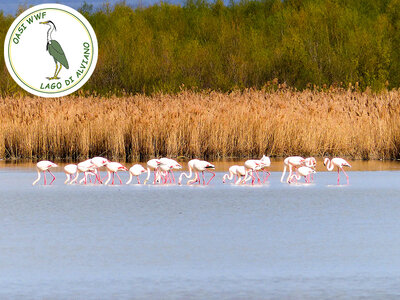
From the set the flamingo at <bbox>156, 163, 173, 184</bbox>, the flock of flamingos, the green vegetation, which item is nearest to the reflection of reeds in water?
the flock of flamingos

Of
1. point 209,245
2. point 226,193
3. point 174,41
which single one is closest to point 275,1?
point 174,41

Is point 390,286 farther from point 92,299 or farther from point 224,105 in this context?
point 224,105

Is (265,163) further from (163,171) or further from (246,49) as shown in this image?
(246,49)

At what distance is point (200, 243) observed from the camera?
218 inches

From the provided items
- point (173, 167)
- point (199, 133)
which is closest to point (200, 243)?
point (173, 167)

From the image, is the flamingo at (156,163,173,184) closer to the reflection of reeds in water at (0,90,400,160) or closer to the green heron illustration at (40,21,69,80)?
the reflection of reeds in water at (0,90,400,160)

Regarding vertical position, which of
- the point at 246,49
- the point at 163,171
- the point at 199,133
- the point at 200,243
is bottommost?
the point at 200,243

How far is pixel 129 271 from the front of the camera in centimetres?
471

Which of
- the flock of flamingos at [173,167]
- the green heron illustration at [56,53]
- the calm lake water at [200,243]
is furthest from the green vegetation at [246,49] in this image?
the calm lake water at [200,243]

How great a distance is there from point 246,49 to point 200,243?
31686mm

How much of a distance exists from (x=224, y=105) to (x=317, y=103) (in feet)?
6.26

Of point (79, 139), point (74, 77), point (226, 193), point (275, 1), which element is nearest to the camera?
point (226, 193)

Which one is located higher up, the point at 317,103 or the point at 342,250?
the point at 317,103

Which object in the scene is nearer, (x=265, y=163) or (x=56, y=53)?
(x=265, y=163)
